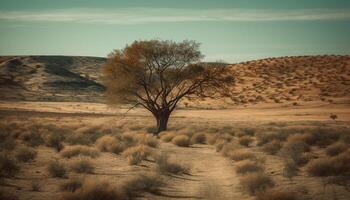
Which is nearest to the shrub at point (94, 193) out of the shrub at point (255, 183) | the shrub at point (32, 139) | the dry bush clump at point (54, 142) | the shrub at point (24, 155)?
the shrub at point (255, 183)

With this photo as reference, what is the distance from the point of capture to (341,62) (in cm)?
9625

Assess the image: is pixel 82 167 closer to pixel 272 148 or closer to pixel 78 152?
pixel 78 152

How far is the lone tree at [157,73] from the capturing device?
3656 centimetres

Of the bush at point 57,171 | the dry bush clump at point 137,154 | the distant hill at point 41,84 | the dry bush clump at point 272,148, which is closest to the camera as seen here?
the bush at point 57,171

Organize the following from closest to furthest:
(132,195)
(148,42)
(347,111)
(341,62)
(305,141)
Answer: (132,195) < (305,141) < (148,42) < (347,111) < (341,62)

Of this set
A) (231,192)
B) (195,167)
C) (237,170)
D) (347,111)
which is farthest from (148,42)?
(347,111)

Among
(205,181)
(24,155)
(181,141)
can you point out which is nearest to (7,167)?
(24,155)

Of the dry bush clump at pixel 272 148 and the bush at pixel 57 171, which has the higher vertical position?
the bush at pixel 57 171

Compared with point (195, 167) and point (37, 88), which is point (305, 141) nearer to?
point (195, 167)

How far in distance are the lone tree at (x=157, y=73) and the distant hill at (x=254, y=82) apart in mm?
33524

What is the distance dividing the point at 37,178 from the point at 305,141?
1548cm

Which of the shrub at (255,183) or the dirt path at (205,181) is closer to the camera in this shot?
the shrub at (255,183)

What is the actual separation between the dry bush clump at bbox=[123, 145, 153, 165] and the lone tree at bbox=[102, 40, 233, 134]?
14776 millimetres

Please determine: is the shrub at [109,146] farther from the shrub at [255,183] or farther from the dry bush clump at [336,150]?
the shrub at [255,183]
